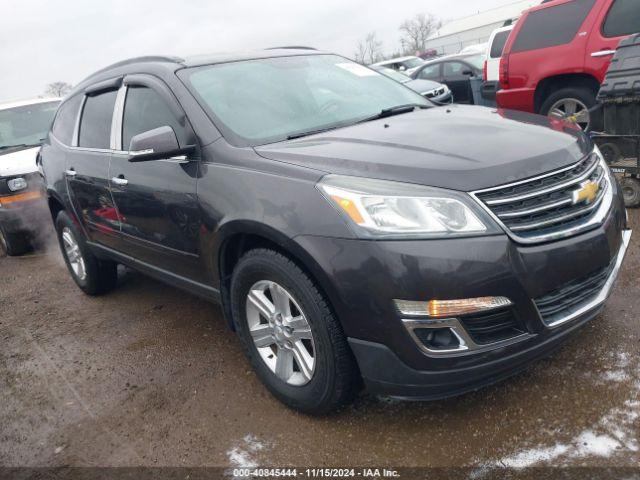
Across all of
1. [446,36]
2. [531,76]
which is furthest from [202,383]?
[446,36]

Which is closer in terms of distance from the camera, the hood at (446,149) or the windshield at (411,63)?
the hood at (446,149)

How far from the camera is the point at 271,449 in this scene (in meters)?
2.53

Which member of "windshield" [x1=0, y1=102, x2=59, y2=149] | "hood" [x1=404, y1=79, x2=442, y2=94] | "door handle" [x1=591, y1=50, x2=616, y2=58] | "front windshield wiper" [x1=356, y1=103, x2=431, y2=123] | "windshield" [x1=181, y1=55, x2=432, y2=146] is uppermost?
"windshield" [x1=181, y1=55, x2=432, y2=146]

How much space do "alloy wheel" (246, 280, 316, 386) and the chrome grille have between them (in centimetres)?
94

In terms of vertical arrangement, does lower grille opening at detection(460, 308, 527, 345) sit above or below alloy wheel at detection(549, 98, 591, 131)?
above

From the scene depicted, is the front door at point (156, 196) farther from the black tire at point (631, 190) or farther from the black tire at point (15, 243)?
the black tire at point (631, 190)

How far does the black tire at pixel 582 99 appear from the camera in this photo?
6.23 m

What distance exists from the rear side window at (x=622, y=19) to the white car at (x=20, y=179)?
253 inches

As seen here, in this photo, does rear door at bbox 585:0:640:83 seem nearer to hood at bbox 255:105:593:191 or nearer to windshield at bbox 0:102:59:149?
hood at bbox 255:105:593:191

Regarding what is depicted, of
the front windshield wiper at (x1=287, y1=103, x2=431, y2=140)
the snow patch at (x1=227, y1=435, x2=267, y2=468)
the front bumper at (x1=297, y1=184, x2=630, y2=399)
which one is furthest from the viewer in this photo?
the front windshield wiper at (x1=287, y1=103, x2=431, y2=140)

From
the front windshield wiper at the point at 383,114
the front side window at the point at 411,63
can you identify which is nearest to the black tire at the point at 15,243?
the front windshield wiper at the point at 383,114

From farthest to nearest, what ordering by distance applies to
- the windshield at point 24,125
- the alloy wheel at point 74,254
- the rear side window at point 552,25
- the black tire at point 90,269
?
1. the windshield at point 24,125
2. the rear side window at point 552,25
3. the alloy wheel at point 74,254
4. the black tire at point 90,269

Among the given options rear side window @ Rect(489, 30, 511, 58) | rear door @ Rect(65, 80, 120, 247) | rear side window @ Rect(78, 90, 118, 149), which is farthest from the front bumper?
rear side window @ Rect(489, 30, 511, 58)

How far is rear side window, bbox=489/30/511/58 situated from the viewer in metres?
8.03
